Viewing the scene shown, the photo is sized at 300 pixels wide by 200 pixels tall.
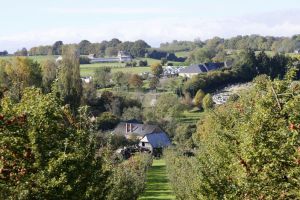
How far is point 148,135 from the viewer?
271ft

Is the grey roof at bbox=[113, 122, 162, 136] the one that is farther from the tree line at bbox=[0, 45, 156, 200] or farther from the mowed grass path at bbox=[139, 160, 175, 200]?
the tree line at bbox=[0, 45, 156, 200]

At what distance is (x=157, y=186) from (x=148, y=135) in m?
33.5

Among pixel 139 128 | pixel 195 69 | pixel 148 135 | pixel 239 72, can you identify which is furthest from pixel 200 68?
pixel 148 135

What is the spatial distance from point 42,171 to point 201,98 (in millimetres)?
96276

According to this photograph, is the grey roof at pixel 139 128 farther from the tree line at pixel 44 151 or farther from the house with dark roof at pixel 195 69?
the tree line at pixel 44 151

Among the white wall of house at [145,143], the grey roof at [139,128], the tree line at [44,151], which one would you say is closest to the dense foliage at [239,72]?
the grey roof at [139,128]

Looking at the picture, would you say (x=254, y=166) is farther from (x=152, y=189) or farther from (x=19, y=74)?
(x=19, y=74)

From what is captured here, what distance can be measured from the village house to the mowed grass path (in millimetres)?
15430

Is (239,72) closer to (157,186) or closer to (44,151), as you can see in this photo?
(157,186)

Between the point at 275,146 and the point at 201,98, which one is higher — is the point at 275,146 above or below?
above

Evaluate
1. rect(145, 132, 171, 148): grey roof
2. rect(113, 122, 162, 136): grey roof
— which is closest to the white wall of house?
rect(145, 132, 171, 148): grey roof

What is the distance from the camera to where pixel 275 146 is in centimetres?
1266

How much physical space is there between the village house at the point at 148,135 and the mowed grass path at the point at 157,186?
15.4 meters

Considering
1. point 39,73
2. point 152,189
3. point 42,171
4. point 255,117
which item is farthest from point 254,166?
point 39,73
